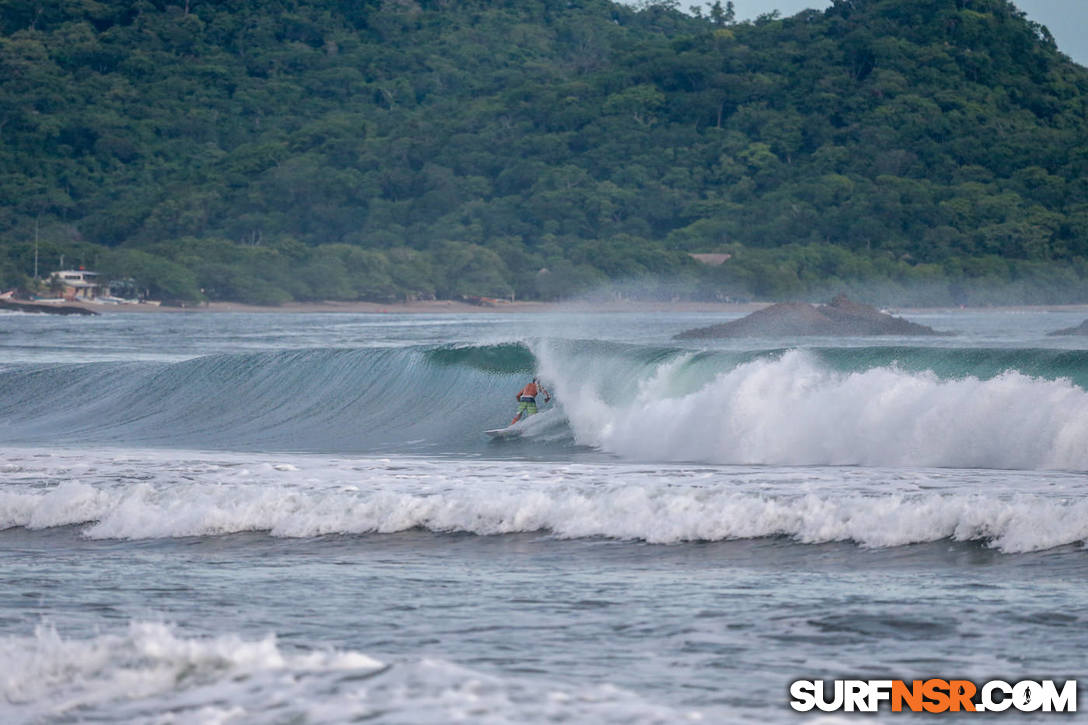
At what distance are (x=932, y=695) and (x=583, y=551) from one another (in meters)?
5.15

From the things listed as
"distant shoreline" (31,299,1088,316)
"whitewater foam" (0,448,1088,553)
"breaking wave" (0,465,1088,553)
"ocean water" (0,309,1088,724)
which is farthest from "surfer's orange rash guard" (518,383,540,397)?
"distant shoreline" (31,299,1088,316)

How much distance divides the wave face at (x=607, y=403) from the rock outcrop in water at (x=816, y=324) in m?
25.7

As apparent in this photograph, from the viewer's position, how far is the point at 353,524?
13883 mm

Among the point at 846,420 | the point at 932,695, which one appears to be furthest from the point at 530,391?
the point at 932,695

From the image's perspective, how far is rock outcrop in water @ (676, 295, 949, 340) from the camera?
55688mm

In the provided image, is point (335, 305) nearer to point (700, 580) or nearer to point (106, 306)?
point (106, 306)

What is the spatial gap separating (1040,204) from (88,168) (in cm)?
10814

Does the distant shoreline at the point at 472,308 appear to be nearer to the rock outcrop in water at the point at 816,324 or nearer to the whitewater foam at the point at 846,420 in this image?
the rock outcrop in water at the point at 816,324

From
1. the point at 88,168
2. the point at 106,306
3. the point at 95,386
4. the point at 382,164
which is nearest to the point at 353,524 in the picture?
the point at 95,386

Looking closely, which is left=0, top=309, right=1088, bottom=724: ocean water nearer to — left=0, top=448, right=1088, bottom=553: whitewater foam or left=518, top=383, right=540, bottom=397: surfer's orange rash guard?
left=0, top=448, right=1088, bottom=553: whitewater foam

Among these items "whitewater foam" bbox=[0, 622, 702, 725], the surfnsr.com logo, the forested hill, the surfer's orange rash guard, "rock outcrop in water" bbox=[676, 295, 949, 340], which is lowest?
"rock outcrop in water" bbox=[676, 295, 949, 340]

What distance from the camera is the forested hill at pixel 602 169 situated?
132 metres

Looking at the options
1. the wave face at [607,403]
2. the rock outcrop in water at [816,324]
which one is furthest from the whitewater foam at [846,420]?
the rock outcrop in water at [816,324]

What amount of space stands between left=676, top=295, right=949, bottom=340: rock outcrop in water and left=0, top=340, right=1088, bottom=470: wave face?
84.4ft
